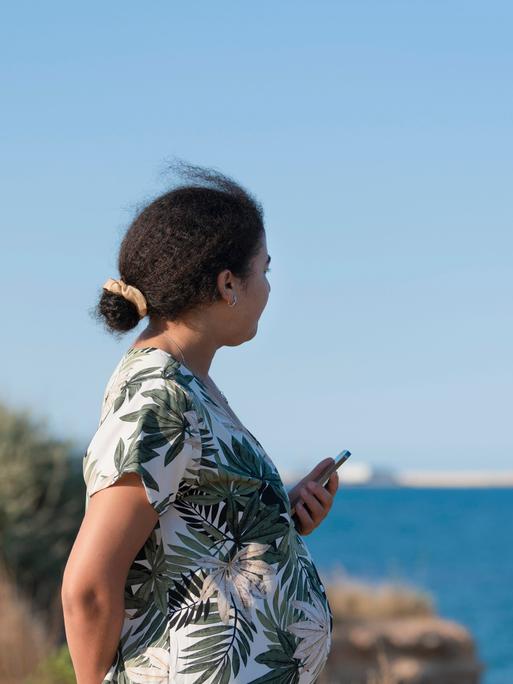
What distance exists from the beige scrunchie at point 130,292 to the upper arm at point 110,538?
414mm

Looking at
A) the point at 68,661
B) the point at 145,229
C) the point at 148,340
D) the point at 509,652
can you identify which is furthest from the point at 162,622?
the point at 509,652

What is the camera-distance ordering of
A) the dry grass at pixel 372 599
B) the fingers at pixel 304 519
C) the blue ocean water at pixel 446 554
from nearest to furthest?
1. the fingers at pixel 304 519
2. the dry grass at pixel 372 599
3. the blue ocean water at pixel 446 554

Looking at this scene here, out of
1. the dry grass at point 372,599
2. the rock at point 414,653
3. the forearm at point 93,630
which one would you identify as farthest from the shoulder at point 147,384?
the dry grass at point 372,599

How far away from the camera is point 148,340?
2281 mm

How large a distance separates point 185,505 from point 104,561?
0.21 meters

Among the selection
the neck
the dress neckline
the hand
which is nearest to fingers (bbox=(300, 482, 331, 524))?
the hand

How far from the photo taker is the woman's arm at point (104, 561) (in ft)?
6.50

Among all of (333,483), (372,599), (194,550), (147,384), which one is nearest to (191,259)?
(147,384)

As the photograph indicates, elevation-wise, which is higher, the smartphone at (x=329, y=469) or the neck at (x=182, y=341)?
the neck at (x=182, y=341)

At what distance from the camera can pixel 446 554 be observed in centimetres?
6625

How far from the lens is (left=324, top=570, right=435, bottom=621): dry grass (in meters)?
15.5

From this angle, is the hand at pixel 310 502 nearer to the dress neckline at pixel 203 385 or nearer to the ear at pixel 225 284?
the dress neckline at pixel 203 385

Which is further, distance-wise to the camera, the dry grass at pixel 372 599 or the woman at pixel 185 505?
the dry grass at pixel 372 599

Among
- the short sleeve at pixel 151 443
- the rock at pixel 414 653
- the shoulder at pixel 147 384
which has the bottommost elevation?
the rock at pixel 414 653
